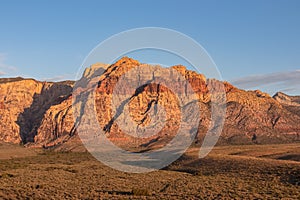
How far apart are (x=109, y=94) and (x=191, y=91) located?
152 ft

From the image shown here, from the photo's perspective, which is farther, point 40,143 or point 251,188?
point 40,143

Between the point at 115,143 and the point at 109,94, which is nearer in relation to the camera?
the point at 115,143

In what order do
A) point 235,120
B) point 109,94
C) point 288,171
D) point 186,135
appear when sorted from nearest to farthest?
point 288,171 < point 186,135 < point 235,120 < point 109,94

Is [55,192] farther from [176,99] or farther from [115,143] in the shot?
[176,99]

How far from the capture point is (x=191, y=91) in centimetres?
19788

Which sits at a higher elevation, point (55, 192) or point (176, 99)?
point (176, 99)

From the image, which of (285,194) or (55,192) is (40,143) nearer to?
Answer: (55,192)

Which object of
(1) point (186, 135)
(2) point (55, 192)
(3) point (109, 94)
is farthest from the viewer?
(3) point (109, 94)

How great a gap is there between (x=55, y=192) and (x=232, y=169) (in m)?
28.8

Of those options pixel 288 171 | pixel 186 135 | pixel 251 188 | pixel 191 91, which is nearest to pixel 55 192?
pixel 251 188

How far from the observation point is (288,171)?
44812mm

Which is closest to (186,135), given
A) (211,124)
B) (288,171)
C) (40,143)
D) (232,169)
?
(211,124)

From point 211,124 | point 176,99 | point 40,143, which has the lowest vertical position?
point 40,143

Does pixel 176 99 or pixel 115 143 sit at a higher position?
pixel 176 99
